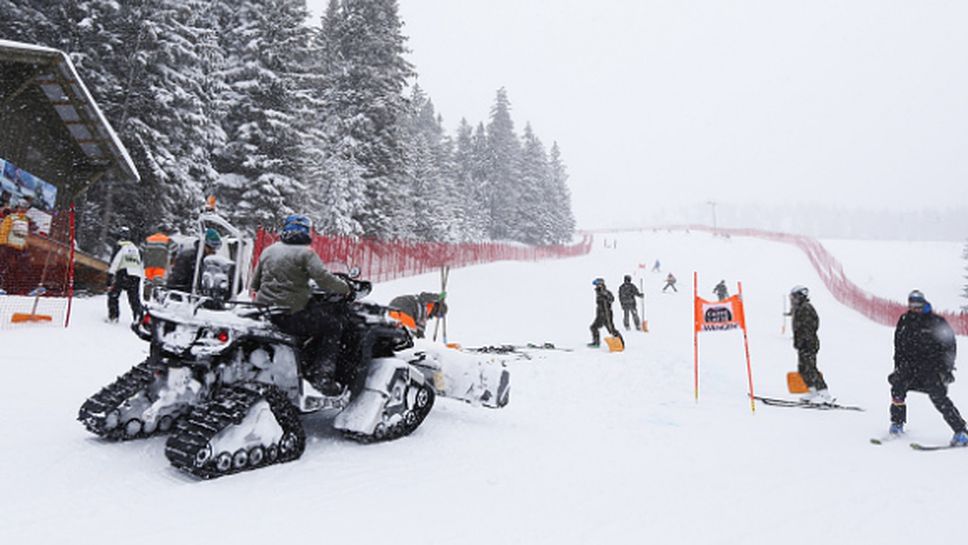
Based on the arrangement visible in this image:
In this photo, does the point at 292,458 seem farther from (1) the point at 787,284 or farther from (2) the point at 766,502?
(1) the point at 787,284

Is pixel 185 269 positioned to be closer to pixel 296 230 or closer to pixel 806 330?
pixel 296 230

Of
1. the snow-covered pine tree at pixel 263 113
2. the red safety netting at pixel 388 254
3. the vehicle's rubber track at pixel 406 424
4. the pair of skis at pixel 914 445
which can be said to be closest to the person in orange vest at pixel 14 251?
the red safety netting at pixel 388 254

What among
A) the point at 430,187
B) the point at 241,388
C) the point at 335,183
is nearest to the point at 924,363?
the point at 241,388

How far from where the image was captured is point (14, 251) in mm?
11359

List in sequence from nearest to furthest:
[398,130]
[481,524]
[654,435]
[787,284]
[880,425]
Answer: [481,524] → [654,435] → [880,425] → [398,130] → [787,284]

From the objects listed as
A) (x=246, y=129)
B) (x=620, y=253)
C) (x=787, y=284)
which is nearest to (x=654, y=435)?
(x=246, y=129)

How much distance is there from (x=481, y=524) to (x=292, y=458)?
5.65 ft

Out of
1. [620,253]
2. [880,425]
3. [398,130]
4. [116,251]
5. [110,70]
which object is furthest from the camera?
[620,253]

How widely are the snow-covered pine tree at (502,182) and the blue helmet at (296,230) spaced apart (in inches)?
2162

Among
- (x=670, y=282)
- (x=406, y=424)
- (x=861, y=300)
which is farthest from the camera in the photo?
(x=861, y=300)

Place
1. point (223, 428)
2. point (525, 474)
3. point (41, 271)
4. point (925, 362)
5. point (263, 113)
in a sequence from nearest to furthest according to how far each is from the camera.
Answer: point (223, 428), point (525, 474), point (925, 362), point (41, 271), point (263, 113)

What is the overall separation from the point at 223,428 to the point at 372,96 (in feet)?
85.5

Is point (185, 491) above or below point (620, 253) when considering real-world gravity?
below

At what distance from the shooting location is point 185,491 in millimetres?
3666
